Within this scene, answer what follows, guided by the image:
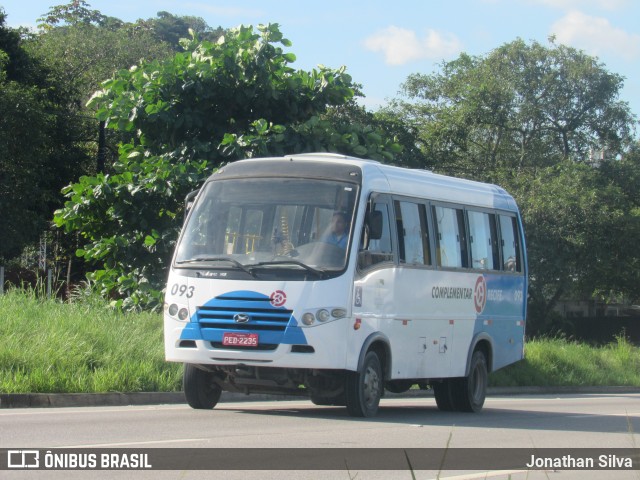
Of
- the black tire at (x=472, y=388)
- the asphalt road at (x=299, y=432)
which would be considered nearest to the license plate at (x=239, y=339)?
the asphalt road at (x=299, y=432)

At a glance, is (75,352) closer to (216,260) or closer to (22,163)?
(216,260)

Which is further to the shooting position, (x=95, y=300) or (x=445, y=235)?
(x=95, y=300)

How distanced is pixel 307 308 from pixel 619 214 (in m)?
37.9

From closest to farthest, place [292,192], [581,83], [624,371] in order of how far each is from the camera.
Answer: [292,192], [624,371], [581,83]

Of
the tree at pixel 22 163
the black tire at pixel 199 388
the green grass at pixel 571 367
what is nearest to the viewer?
the black tire at pixel 199 388

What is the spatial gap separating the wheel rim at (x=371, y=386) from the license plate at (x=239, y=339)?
1.48 meters

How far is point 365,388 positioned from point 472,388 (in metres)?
3.59

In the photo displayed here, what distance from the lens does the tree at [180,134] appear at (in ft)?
72.0

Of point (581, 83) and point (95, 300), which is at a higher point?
point (581, 83)

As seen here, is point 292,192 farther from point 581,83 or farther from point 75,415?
point 581,83

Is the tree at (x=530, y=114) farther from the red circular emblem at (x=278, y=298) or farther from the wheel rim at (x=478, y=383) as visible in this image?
the red circular emblem at (x=278, y=298)

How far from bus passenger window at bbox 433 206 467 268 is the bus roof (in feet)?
0.65
